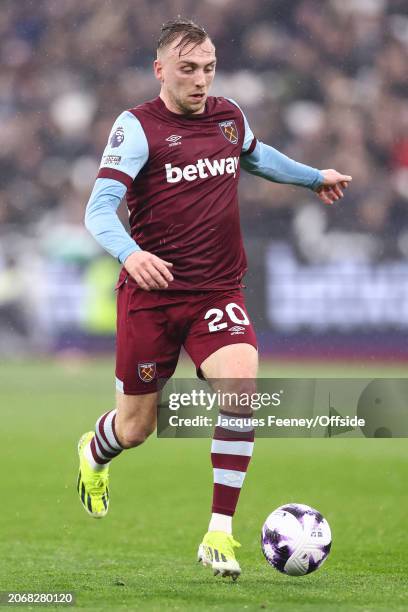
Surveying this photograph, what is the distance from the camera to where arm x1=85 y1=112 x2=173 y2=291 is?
188 inches

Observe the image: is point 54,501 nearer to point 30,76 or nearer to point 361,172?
point 361,172

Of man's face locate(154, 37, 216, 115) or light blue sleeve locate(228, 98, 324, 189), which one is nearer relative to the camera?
man's face locate(154, 37, 216, 115)

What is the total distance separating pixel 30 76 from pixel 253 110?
11.4 feet

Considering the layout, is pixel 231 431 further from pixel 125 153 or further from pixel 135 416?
pixel 125 153

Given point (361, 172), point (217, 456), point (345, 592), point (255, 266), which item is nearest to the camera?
point (345, 592)

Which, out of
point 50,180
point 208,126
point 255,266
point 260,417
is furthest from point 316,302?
point 208,126

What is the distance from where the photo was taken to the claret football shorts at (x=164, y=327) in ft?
16.9

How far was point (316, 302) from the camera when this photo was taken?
15867 mm

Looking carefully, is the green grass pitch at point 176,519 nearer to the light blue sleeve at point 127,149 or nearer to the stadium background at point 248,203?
the stadium background at point 248,203

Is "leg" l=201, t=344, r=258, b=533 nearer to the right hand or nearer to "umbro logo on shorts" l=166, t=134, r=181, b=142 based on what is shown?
the right hand

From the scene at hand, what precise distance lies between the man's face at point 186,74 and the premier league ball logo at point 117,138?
0.96 ft

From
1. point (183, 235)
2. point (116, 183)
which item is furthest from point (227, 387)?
point (116, 183)

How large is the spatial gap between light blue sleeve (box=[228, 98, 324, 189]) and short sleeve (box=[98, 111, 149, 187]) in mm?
685

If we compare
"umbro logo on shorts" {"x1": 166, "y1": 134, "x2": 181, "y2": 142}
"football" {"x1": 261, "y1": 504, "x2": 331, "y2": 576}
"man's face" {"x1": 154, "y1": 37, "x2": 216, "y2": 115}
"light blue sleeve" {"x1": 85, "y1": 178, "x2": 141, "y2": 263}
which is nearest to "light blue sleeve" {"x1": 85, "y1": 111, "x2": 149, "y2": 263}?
"light blue sleeve" {"x1": 85, "y1": 178, "x2": 141, "y2": 263}
